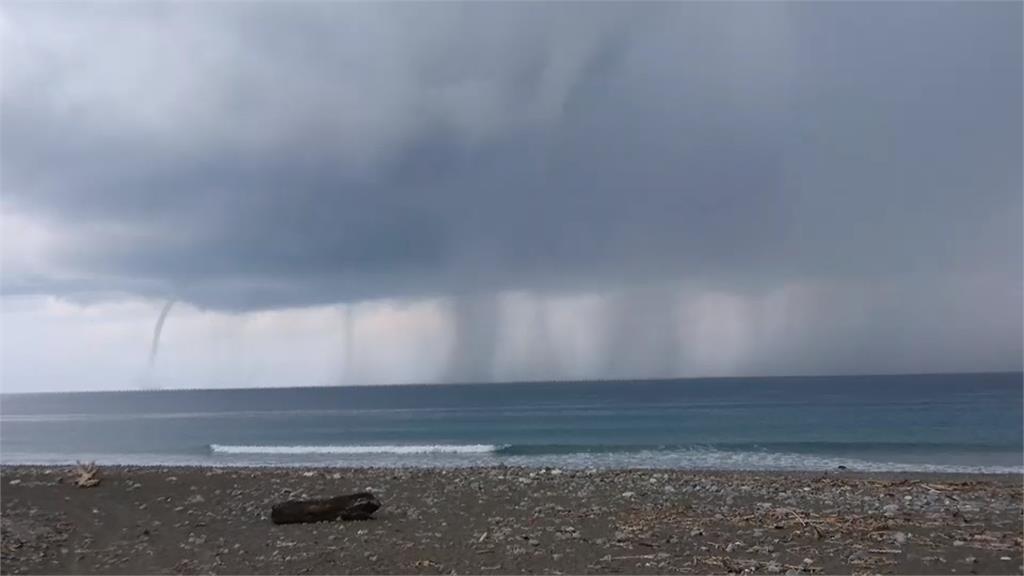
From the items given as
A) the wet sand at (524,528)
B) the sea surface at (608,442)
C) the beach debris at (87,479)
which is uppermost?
the beach debris at (87,479)

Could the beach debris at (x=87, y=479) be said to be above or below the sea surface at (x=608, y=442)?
above

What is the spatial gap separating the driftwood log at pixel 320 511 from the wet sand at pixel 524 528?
39 cm

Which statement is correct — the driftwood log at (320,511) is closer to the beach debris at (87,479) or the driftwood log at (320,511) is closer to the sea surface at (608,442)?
the beach debris at (87,479)

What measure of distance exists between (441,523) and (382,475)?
903 cm

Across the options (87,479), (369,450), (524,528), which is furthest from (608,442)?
(524,528)

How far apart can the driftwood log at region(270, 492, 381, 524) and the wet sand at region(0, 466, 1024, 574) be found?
389mm

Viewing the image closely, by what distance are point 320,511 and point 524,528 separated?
370 centimetres

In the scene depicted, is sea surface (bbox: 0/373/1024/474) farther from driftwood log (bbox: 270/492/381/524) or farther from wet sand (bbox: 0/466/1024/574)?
driftwood log (bbox: 270/492/381/524)

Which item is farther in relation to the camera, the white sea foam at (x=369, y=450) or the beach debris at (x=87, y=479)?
the white sea foam at (x=369, y=450)

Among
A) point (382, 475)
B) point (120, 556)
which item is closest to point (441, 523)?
point (120, 556)

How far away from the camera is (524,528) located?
45.4 feet

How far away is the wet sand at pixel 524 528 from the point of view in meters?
11.2

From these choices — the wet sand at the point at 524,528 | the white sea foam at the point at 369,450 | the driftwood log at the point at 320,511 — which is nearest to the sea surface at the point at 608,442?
the white sea foam at the point at 369,450

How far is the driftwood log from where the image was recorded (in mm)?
14562
